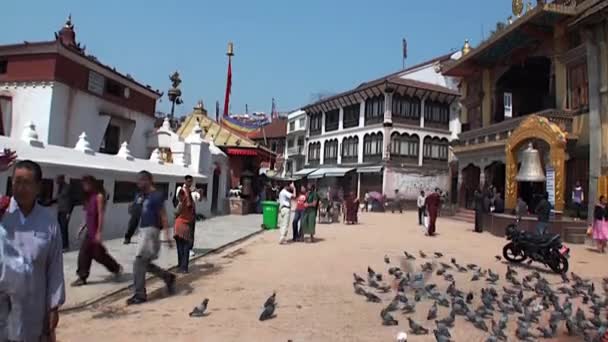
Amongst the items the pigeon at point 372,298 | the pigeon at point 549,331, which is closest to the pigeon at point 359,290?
the pigeon at point 372,298

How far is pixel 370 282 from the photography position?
7871 millimetres

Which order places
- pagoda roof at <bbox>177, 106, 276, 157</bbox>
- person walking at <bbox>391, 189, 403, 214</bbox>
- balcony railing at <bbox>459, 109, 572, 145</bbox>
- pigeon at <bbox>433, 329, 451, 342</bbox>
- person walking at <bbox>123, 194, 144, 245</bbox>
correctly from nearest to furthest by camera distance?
pigeon at <bbox>433, 329, 451, 342</bbox>
person walking at <bbox>123, 194, 144, 245</bbox>
balcony railing at <bbox>459, 109, 572, 145</bbox>
pagoda roof at <bbox>177, 106, 276, 157</bbox>
person walking at <bbox>391, 189, 403, 214</bbox>

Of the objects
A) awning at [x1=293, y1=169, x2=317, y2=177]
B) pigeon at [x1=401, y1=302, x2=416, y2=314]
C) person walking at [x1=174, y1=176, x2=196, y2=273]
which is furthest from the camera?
awning at [x1=293, y1=169, x2=317, y2=177]

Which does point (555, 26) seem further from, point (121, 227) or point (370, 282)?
point (121, 227)

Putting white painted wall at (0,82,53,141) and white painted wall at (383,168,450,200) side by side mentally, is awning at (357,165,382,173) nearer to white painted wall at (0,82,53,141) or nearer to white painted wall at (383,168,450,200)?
white painted wall at (383,168,450,200)

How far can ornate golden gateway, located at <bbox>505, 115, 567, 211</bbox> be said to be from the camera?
17562 mm

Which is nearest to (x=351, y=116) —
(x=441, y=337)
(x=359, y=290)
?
(x=359, y=290)

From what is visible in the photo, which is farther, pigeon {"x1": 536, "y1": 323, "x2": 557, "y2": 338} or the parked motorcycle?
the parked motorcycle

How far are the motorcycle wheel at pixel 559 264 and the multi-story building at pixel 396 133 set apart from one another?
2855 centimetres

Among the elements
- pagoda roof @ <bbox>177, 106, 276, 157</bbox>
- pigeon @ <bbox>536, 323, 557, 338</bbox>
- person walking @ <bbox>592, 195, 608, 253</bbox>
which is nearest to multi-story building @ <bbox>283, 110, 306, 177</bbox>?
pagoda roof @ <bbox>177, 106, 276, 157</bbox>

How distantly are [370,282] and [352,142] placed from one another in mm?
35716

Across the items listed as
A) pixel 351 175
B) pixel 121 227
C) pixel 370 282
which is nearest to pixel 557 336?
pixel 370 282

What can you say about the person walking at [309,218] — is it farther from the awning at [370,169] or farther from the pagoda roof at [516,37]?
the awning at [370,169]

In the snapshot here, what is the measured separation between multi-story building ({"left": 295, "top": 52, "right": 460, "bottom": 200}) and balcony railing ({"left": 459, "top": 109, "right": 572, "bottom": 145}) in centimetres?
1158
